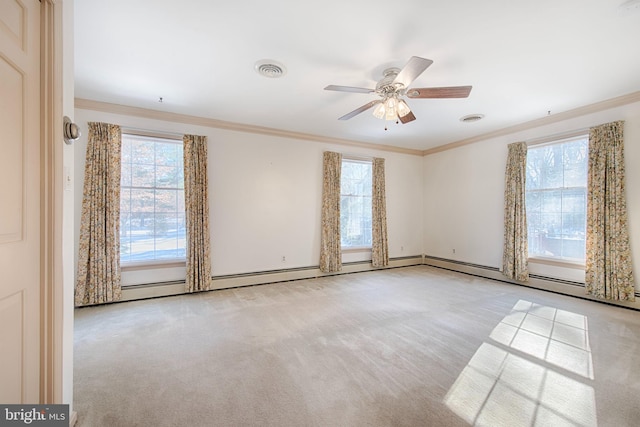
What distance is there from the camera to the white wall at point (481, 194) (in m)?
3.47

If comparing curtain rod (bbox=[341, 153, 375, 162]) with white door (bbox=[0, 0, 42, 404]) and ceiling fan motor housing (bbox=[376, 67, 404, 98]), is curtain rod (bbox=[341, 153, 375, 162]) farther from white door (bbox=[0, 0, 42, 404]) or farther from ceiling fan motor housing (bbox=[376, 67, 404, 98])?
white door (bbox=[0, 0, 42, 404])

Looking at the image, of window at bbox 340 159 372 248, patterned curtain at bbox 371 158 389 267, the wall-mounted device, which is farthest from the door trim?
patterned curtain at bbox 371 158 389 267

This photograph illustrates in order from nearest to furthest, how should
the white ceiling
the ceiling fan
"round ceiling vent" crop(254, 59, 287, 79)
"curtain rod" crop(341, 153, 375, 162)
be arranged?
the white ceiling
the ceiling fan
"round ceiling vent" crop(254, 59, 287, 79)
"curtain rod" crop(341, 153, 375, 162)

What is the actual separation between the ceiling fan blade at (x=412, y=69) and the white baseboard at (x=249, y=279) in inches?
146

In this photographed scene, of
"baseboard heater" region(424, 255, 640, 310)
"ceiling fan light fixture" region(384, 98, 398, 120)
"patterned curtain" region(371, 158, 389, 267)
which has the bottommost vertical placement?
"baseboard heater" region(424, 255, 640, 310)

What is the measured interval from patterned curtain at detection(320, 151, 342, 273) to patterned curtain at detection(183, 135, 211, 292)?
2.14 meters

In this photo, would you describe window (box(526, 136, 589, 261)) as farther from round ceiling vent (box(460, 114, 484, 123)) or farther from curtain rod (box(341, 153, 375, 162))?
curtain rod (box(341, 153, 375, 162))

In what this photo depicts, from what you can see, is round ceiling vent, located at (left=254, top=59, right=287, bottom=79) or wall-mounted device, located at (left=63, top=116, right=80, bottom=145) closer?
wall-mounted device, located at (left=63, top=116, right=80, bottom=145)

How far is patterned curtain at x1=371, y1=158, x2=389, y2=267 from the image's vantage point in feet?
18.9

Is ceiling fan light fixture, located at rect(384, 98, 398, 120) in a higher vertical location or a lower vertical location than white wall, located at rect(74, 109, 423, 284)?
higher

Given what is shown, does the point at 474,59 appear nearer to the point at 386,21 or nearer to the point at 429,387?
the point at 386,21

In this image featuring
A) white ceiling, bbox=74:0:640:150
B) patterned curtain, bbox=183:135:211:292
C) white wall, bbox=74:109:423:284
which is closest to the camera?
white ceiling, bbox=74:0:640:150

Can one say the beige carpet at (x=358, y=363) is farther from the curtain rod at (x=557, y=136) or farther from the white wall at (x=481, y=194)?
the curtain rod at (x=557, y=136)

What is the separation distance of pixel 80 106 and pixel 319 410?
464cm
